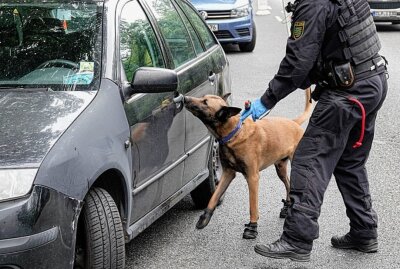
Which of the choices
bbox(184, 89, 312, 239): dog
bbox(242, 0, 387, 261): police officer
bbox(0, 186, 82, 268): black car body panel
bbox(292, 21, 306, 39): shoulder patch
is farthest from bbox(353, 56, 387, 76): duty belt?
bbox(0, 186, 82, 268): black car body panel

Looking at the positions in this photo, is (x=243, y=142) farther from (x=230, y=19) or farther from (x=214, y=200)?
(x=230, y=19)

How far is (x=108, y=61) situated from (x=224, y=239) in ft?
5.72

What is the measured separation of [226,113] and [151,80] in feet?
2.79

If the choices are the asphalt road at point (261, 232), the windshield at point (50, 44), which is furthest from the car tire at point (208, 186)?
the windshield at point (50, 44)

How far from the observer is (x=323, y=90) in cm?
491

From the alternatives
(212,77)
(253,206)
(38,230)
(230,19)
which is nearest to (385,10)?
(230,19)

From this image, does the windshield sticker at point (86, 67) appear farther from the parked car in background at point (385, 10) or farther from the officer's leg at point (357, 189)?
the parked car in background at point (385, 10)

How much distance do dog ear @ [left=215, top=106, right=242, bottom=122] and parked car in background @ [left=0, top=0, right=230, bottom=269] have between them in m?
0.25

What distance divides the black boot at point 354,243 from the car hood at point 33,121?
6.93 feet

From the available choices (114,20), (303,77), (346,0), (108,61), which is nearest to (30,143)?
(108,61)

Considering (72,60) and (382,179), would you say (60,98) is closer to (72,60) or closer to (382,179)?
(72,60)

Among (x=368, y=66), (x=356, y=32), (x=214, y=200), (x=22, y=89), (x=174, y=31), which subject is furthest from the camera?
(x=174, y=31)

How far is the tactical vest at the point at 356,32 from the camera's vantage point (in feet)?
15.3

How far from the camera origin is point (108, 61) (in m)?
4.46
